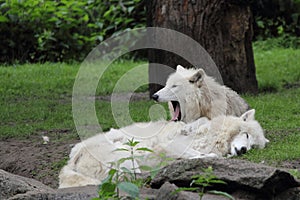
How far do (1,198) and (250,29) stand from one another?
7247mm

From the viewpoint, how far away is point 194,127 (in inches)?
298

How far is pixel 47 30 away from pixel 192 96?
911cm

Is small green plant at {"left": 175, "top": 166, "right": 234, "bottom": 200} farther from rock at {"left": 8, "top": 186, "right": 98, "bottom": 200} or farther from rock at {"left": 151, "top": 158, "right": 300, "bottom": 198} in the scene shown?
rock at {"left": 8, "top": 186, "right": 98, "bottom": 200}

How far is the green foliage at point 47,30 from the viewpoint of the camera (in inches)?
635

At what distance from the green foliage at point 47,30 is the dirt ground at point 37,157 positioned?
7105mm

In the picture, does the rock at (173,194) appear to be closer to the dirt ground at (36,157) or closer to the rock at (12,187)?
the rock at (12,187)

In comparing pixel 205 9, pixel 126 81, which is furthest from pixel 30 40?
pixel 205 9

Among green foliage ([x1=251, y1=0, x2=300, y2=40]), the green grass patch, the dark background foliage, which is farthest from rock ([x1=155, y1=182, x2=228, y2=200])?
green foliage ([x1=251, y1=0, x2=300, y2=40])

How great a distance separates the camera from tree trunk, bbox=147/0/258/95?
11.1 metres

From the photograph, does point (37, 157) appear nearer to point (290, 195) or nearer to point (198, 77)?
point (198, 77)

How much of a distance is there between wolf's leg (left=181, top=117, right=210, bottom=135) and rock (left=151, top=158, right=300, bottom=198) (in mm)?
2237

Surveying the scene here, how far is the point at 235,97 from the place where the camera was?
27.7 feet

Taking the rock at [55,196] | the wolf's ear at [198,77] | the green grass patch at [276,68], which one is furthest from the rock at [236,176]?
the green grass patch at [276,68]

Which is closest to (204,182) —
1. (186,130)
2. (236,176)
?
(236,176)
